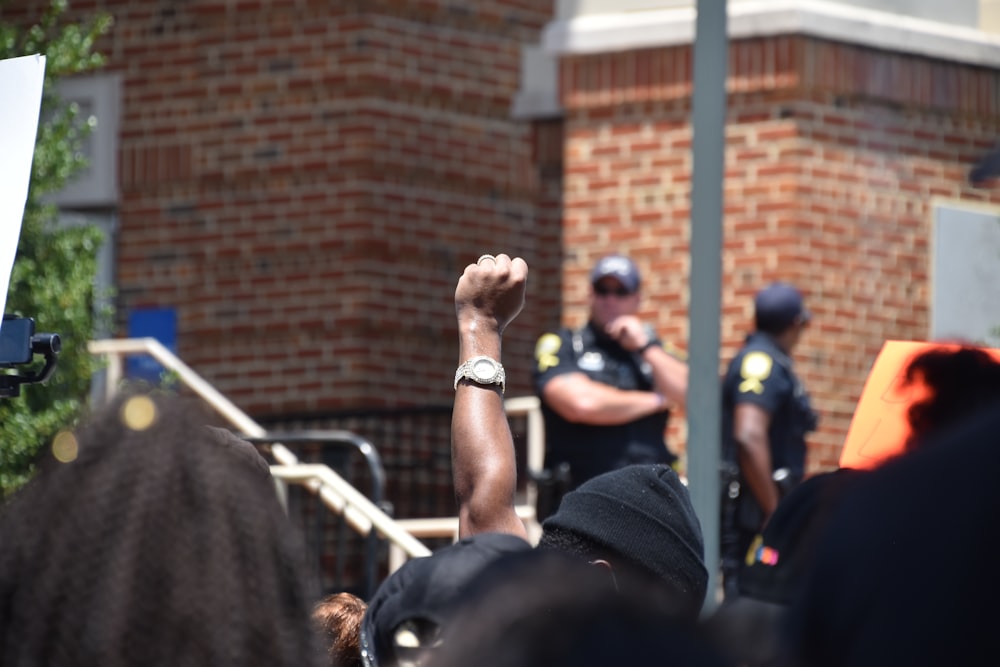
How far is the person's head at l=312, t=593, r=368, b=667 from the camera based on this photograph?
10.8 ft

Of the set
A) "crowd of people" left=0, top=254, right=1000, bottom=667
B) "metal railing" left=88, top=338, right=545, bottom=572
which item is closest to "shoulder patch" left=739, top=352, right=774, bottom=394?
"metal railing" left=88, top=338, right=545, bottom=572

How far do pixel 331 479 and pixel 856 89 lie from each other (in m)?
3.54

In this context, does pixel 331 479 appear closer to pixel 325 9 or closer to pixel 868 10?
pixel 325 9

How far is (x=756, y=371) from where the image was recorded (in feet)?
23.4

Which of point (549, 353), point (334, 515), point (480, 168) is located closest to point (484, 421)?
point (549, 353)

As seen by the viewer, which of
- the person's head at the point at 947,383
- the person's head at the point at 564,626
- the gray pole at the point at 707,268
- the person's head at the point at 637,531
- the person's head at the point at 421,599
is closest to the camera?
the person's head at the point at 564,626

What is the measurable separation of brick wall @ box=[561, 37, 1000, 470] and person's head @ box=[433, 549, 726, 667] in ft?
25.8

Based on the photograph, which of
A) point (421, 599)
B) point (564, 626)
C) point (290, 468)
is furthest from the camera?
point (290, 468)

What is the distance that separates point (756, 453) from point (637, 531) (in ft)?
14.5

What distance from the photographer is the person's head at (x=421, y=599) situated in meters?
1.88

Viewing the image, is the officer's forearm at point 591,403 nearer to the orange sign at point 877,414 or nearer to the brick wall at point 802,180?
the brick wall at point 802,180

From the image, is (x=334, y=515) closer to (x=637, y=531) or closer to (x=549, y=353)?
(x=549, y=353)

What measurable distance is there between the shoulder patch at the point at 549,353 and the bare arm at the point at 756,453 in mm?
718

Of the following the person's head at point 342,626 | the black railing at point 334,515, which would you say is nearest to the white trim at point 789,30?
the black railing at point 334,515
